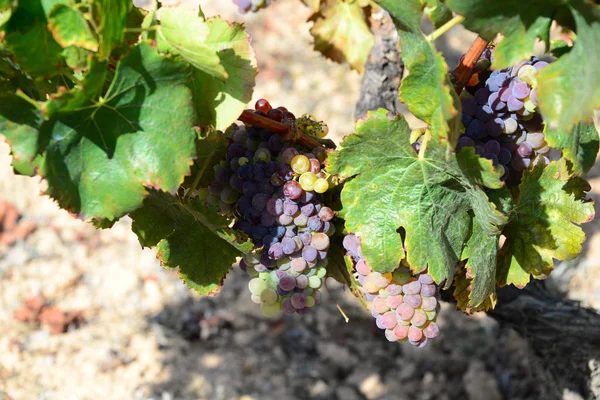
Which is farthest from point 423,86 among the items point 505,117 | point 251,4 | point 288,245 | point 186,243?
point 251,4

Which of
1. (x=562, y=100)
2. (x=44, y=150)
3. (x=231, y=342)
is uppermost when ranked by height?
(x=562, y=100)

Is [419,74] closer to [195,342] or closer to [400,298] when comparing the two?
[400,298]

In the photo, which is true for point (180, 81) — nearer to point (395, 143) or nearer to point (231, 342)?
point (395, 143)

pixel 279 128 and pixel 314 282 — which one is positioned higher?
pixel 279 128

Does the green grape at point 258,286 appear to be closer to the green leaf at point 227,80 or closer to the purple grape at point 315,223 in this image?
the purple grape at point 315,223

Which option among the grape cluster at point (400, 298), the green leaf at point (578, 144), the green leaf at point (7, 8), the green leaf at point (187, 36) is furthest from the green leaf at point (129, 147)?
the green leaf at point (578, 144)

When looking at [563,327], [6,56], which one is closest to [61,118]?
[6,56]
